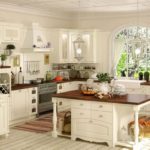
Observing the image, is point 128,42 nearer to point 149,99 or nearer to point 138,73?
point 138,73

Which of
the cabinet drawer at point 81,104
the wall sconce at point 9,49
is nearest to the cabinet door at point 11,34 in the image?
the wall sconce at point 9,49

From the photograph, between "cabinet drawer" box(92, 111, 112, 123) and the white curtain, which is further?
the white curtain

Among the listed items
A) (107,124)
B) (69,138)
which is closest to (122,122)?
(107,124)

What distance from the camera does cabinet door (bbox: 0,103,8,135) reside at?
251 inches

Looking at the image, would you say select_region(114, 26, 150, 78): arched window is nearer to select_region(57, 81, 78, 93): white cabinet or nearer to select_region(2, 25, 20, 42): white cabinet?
select_region(57, 81, 78, 93): white cabinet

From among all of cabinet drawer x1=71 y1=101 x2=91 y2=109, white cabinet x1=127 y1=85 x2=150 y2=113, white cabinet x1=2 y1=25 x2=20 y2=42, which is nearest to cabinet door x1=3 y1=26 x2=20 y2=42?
white cabinet x1=2 y1=25 x2=20 y2=42

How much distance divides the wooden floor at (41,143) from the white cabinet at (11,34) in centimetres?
243

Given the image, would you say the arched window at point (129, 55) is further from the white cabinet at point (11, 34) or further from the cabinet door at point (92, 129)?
the cabinet door at point (92, 129)

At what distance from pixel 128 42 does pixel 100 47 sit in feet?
2.84

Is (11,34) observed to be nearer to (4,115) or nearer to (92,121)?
(4,115)

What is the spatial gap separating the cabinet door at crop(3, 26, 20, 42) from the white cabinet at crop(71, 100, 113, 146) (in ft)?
8.62

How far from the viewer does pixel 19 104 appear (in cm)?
769

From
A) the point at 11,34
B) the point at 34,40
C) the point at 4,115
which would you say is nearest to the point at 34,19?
the point at 34,40

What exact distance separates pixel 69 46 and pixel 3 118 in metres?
3.95
